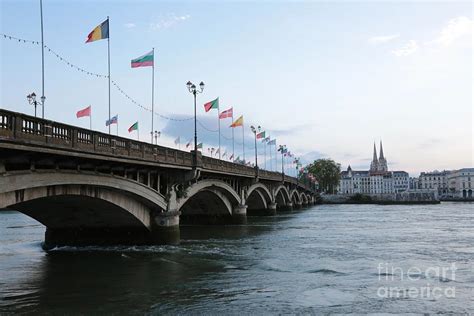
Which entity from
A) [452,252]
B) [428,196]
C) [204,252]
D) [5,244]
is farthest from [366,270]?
[428,196]

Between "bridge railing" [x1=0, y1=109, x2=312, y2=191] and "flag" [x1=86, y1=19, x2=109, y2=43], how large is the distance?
5.85m

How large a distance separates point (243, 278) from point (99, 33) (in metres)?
15.3

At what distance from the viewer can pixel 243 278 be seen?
21.9m

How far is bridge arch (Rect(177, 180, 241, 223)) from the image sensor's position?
50.3 meters

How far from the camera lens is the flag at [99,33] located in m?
26.7

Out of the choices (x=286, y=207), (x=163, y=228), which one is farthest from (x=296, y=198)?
(x=163, y=228)

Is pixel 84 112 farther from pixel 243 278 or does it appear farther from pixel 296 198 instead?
pixel 296 198

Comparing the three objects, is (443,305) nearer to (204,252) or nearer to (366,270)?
(366,270)

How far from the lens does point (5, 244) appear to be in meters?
37.4

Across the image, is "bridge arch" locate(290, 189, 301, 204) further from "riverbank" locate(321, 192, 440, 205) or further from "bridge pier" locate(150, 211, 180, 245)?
"bridge pier" locate(150, 211, 180, 245)

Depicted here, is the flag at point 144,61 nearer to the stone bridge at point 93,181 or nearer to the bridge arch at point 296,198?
the stone bridge at point 93,181

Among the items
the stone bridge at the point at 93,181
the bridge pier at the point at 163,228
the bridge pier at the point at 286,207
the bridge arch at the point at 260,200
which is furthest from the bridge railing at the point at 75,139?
the bridge pier at the point at 286,207

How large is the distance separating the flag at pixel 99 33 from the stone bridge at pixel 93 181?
586 cm

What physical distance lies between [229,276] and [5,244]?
75.1 feet
